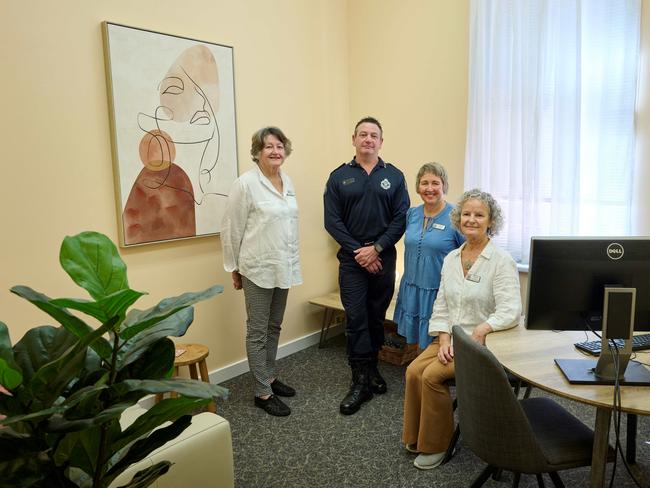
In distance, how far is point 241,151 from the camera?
3.37 metres

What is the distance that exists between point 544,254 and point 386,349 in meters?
2.09

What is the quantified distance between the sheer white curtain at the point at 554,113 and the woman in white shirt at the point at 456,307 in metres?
0.99

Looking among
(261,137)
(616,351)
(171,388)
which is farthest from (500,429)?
(261,137)

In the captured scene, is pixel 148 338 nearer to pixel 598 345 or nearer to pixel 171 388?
pixel 171 388

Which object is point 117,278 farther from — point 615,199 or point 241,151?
point 615,199

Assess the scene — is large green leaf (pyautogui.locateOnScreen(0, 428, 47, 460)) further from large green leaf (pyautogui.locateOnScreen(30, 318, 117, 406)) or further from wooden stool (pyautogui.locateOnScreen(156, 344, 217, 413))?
wooden stool (pyautogui.locateOnScreen(156, 344, 217, 413))

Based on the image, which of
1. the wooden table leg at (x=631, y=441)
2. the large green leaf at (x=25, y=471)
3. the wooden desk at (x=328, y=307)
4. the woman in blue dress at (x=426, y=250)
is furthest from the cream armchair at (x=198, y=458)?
the wooden desk at (x=328, y=307)

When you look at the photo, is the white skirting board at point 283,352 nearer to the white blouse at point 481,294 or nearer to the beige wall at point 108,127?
the beige wall at point 108,127

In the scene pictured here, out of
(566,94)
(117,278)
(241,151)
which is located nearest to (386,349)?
(241,151)

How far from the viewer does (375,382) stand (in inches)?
125

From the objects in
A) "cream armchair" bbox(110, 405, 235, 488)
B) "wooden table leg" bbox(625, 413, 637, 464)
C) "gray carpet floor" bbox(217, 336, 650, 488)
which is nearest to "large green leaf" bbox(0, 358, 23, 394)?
"cream armchair" bbox(110, 405, 235, 488)

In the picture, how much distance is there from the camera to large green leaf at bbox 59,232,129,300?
907mm

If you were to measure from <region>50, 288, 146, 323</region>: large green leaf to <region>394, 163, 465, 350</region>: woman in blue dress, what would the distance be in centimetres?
208

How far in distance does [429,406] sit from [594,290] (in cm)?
97
